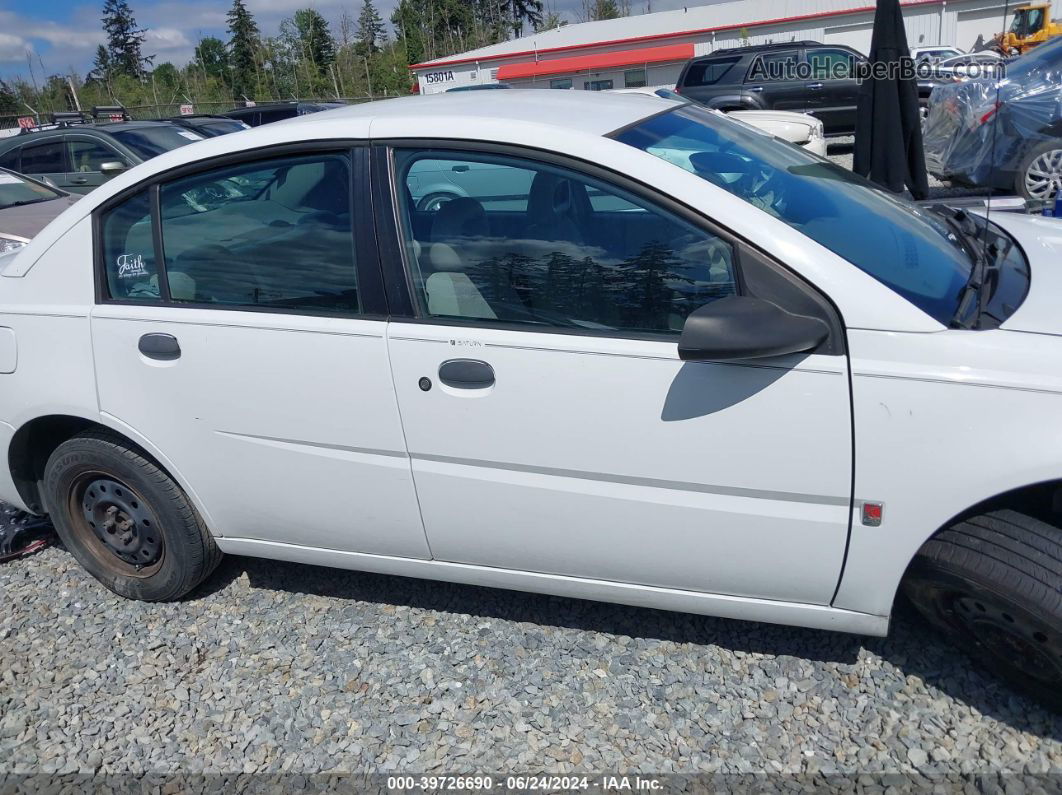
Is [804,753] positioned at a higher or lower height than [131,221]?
lower

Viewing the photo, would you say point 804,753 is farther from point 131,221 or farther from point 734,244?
point 131,221

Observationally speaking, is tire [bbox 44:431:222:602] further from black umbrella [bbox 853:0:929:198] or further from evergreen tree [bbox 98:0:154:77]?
evergreen tree [bbox 98:0:154:77]

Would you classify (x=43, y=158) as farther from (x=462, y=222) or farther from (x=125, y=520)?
(x=462, y=222)

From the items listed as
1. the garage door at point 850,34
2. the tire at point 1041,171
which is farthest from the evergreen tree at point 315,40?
the tire at point 1041,171

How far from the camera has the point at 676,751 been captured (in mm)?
2506

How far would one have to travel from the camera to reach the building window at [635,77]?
1497 inches

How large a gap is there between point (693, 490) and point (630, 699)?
0.75m

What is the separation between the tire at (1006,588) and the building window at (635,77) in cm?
3834

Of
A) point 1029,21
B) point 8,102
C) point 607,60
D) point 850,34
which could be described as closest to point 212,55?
point 8,102

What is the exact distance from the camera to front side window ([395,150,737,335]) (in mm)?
2439

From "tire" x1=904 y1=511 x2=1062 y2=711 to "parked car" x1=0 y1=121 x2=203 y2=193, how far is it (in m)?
10.9

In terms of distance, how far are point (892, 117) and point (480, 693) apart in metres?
4.74

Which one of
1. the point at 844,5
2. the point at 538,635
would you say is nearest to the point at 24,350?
the point at 538,635

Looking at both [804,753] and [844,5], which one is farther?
[844,5]
